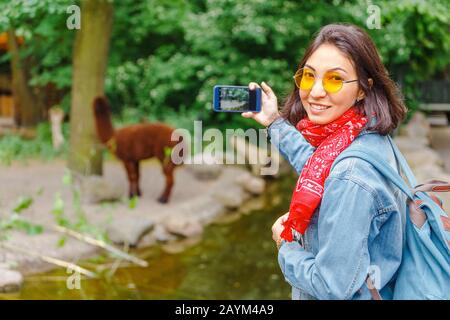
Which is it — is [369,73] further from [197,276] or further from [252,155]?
[252,155]

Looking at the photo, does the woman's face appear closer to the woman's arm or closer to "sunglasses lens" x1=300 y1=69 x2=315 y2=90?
"sunglasses lens" x1=300 y1=69 x2=315 y2=90

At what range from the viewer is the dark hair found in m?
1.45

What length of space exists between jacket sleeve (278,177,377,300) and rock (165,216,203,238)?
5.22 m

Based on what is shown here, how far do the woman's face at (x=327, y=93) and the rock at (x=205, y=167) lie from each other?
744 cm

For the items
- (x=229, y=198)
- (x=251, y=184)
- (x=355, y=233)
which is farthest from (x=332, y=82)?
(x=251, y=184)

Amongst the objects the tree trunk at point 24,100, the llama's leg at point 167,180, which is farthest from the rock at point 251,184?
the tree trunk at point 24,100

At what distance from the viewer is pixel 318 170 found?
1.42 m

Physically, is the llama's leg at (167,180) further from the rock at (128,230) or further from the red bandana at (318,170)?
the red bandana at (318,170)

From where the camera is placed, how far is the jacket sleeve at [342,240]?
4.33ft

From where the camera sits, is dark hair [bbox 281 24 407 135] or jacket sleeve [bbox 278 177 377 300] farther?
dark hair [bbox 281 24 407 135]

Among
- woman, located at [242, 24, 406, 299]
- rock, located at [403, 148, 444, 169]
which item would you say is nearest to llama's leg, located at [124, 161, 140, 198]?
rock, located at [403, 148, 444, 169]

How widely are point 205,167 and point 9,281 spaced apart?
4.62 meters

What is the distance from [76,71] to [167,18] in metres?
4.52
